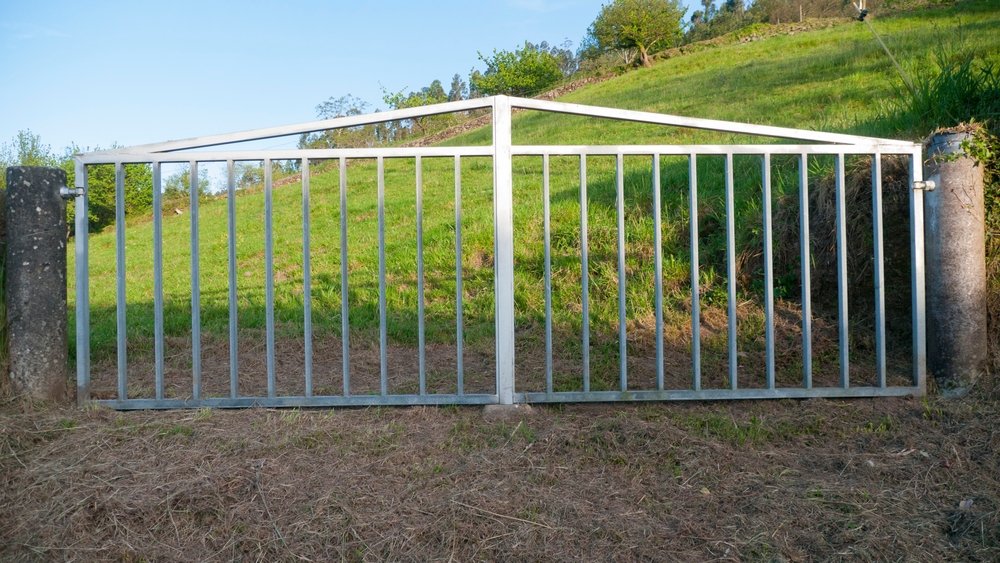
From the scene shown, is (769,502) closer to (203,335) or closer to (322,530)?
(322,530)

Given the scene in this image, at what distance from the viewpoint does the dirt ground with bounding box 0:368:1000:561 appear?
2482mm

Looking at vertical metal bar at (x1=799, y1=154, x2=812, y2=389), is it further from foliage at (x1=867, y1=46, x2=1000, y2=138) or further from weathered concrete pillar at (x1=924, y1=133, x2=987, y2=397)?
foliage at (x1=867, y1=46, x2=1000, y2=138)

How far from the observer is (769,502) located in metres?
2.73

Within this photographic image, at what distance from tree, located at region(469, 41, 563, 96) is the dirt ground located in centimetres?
4411

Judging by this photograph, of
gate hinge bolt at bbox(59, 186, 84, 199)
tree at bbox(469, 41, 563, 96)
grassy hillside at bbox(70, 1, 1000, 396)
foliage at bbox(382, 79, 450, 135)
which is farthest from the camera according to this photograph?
tree at bbox(469, 41, 563, 96)

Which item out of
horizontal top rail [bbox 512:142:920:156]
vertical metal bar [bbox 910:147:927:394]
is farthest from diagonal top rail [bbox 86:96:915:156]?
vertical metal bar [bbox 910:147:927:394]

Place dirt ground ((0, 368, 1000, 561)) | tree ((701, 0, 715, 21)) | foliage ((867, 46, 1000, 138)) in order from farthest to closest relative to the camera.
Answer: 1. tree ((701, 0, 715, 21))
2. foliage ((867, 46, 1000, 138))
3. dirt ground ((0, 368, 1000, 561))

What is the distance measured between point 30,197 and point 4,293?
1.89 feet

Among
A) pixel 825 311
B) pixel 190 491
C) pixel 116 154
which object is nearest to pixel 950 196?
pixel 825 311

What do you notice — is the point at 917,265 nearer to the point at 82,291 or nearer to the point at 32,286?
the point at 82,291

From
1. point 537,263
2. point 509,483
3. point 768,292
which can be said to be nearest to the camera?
point 509,483

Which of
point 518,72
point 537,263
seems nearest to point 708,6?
point 518,72

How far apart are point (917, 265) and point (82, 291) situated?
4863 millimetres

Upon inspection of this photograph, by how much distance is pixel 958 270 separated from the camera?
3.84m
